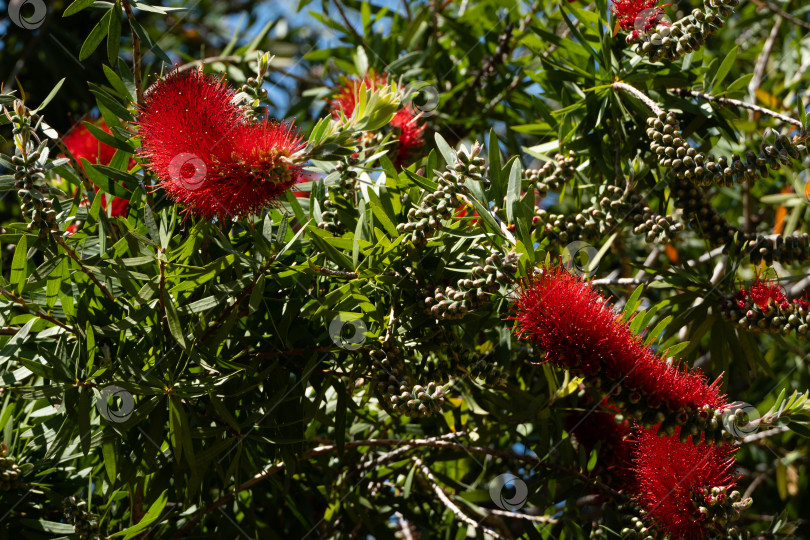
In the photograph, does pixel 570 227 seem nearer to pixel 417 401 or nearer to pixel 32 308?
pixel 417 401

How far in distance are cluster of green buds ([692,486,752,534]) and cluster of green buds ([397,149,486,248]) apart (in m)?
0.52

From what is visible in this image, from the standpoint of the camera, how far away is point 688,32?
3.84ft

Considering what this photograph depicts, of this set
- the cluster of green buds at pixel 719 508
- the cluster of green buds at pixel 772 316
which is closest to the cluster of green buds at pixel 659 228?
the cluster of green buds at pixel 772 316

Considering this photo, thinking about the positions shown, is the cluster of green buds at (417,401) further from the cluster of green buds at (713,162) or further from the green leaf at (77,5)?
the green leaf at (77,5)

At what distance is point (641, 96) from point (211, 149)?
0.69 meters

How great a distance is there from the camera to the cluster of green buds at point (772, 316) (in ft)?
3.75

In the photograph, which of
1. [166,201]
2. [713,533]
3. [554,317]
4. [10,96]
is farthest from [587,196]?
[10,96]

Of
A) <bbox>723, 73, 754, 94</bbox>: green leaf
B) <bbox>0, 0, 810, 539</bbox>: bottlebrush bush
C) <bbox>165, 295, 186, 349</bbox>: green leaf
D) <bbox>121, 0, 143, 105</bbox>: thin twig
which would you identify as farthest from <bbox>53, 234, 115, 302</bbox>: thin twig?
<bbox>723, 73, 754, 94</bbox>: green leaf

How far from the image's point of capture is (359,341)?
41.9 inches

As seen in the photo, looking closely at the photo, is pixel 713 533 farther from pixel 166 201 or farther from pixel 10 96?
pixel 10 96

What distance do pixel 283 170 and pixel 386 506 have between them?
777 mm

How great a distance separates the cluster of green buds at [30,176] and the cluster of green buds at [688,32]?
88 centimetres

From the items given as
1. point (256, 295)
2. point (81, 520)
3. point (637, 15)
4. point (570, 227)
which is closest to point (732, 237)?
point (570, 227)

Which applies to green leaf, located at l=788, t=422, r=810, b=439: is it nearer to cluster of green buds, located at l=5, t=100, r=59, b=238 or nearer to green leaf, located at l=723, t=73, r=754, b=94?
green leaf, located at l=723, t=73, r=754, b=94
